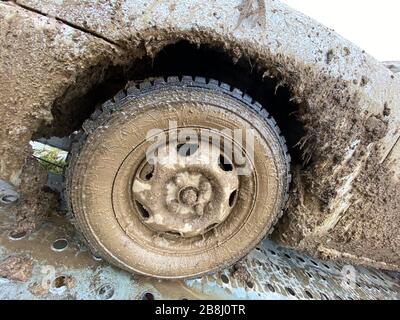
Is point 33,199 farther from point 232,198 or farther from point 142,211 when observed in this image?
point 232,198

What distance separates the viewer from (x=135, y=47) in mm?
1525

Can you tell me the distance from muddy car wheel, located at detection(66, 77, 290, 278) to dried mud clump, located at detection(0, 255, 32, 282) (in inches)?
13.6

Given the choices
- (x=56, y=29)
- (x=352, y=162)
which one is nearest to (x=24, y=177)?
(x=56, y=29)

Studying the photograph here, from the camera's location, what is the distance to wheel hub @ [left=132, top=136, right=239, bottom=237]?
5.49 feet

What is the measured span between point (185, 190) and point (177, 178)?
0.08m

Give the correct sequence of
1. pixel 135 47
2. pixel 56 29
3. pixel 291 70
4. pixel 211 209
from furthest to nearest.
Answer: pixel 211 209
pixel 291 70
pixel 135 47
pixel 56 29

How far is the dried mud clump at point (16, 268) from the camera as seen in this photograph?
165 cm

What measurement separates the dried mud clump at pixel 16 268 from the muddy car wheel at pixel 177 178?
1.14 ft

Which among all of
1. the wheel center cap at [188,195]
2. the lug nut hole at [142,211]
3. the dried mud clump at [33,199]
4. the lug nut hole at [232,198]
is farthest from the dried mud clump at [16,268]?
the lug nut hole at [232,198]

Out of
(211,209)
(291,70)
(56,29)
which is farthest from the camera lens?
(211,209)

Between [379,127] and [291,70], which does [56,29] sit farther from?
[379,127]

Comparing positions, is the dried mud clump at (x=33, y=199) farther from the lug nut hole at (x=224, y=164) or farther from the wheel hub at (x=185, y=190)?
the lug nut hole at (x=224, y=164)

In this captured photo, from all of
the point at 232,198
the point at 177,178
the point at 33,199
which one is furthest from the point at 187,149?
the point at 33,199

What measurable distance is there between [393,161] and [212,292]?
1338 millimetres
